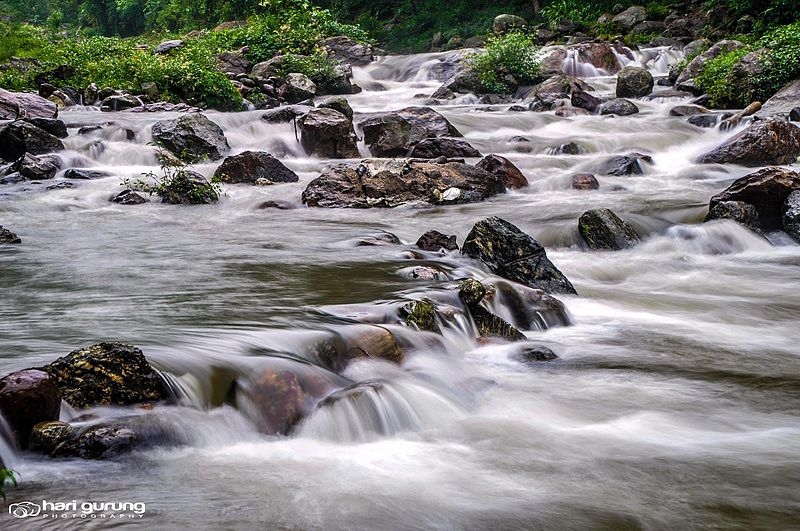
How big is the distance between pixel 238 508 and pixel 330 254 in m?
5.10

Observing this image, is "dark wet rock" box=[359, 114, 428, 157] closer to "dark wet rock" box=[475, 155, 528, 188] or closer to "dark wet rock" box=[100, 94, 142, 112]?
"dark wet rock" box=[475, 155, 528, 188]

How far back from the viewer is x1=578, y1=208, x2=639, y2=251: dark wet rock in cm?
900

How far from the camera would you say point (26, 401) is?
3457 millimetres

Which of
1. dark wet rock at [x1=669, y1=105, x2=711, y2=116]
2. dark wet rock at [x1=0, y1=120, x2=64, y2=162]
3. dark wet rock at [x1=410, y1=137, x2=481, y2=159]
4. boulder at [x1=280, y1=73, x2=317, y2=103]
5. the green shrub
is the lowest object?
dark wet rock at [x1=410, y1=137, x2=481, y2=159]

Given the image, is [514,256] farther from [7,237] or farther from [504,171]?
[504,171]

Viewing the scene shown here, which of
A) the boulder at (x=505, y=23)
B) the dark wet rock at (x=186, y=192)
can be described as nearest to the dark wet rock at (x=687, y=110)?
the dark wet rock at (x=186, y=192)

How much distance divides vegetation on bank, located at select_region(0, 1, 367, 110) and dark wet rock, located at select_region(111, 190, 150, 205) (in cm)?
801

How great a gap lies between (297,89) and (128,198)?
10.2 metres

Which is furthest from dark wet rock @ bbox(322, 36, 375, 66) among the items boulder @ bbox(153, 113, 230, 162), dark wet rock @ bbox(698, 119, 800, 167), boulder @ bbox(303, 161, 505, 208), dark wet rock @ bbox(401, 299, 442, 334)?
dark wet rock @ bbox(401, 299, 442, 334)

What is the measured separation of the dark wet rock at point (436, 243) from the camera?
319 inches

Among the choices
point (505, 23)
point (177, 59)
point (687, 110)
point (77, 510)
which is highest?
point (505, 23)

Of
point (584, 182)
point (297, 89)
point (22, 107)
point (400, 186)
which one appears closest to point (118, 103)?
point (22, 107)

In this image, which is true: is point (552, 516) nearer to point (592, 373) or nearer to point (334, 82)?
point (592, 373)

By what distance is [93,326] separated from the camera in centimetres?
516
